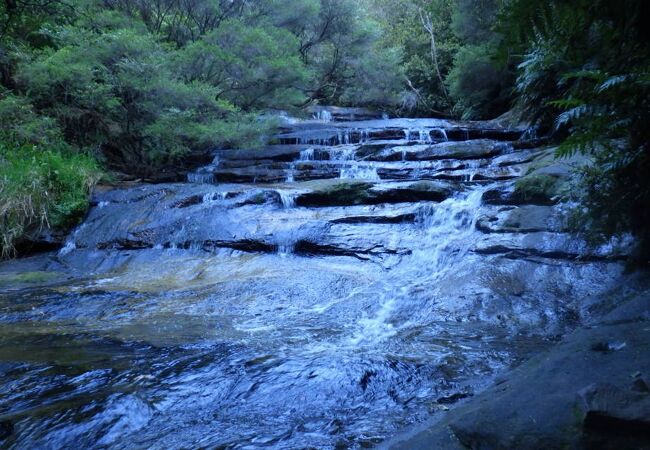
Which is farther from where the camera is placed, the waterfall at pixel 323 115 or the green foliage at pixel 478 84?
the waterfall at pixel 323 115

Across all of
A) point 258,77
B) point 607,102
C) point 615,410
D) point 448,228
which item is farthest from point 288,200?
point 615,410

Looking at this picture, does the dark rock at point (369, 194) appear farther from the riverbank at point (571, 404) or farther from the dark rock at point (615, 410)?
the dark rock at point (615, 410)

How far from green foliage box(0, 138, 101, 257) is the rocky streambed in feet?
1.52

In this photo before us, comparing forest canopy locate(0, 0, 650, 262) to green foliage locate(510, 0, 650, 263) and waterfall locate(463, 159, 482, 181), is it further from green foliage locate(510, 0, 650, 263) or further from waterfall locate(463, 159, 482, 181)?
waterfall locate(463, 159, 482, 181)

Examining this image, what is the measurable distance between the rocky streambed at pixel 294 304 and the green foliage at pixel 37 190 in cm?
Result: 46

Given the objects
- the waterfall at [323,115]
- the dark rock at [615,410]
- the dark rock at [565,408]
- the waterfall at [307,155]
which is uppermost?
the waterfall at [323,115]

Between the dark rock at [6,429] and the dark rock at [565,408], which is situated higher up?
the dark rock at [565,408]

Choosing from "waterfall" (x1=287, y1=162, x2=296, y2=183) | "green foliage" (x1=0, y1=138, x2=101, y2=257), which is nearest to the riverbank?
"green foliage" (x1=0, y1=138, x2=101, y2=257)

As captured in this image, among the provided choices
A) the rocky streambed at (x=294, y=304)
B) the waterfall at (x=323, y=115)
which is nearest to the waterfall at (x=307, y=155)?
the rocky streambed at (x=294, y=304)

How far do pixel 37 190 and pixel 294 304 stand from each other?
615cm

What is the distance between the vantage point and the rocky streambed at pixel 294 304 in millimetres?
2820

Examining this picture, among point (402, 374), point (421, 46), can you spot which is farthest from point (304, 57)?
point (402, 374)

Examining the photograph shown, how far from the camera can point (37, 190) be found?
860 centimetres

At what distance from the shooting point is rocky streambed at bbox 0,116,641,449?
9.25 feet
